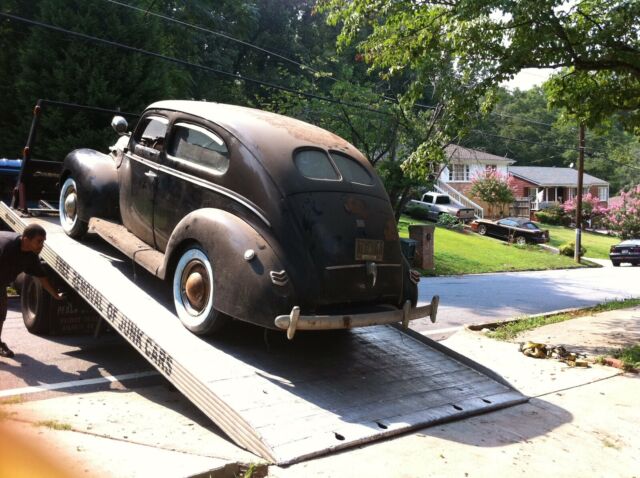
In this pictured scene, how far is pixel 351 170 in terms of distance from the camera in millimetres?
5641

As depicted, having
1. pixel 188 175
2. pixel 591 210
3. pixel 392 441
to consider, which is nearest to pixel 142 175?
pixel 188 175

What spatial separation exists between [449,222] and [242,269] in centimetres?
3158

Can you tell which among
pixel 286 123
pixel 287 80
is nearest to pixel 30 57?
pixel 286 123

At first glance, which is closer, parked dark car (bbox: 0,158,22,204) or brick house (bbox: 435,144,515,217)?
parked dark car (bbox: 0,158,22,204)

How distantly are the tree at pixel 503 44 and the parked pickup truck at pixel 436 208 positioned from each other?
2505cm

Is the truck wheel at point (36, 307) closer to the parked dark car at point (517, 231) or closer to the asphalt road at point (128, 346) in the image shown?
the asphalt road at point (128, 346)

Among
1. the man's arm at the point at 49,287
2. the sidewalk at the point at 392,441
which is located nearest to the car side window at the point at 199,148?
the man's arm at the point at 49,287

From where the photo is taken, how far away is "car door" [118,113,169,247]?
602cm

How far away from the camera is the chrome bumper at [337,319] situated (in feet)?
14.5

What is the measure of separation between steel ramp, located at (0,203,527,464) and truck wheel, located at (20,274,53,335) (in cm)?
71

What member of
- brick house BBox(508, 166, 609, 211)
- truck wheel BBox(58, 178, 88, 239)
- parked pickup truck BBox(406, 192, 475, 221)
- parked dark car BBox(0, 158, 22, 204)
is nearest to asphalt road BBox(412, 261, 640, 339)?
truck wheel BBox(58, 178, 88, 239)

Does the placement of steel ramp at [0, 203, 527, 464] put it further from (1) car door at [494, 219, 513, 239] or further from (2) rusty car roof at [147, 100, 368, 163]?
(1) car door at [494, 219, 513, 239]

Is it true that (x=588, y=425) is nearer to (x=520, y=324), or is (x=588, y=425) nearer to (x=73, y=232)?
(x=520, y=324)

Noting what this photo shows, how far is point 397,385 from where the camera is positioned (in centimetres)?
512
